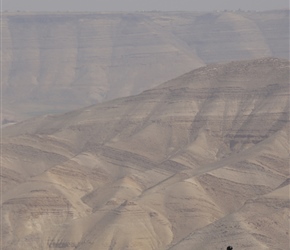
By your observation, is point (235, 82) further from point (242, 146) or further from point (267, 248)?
point (267, 248)

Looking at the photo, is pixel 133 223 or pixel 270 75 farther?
pixel 270 75

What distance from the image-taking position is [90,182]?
13325 cm

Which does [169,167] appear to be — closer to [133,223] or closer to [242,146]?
[242,146]

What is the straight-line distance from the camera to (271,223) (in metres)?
100

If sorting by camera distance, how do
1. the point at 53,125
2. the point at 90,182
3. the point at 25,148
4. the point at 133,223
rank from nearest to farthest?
the point at 133,223 < the point at 90,182 < the point at 25,148 < the point at 53,125

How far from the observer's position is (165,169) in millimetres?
133250

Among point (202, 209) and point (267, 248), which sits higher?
point (267, 248)

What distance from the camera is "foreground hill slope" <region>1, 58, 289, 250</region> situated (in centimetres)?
10806

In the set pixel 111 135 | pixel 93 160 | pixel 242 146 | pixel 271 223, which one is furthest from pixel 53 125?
pixel 271 223

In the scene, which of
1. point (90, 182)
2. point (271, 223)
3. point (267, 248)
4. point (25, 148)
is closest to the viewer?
point (267, 248)

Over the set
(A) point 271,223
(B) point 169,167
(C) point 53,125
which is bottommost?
(C) point 53,125

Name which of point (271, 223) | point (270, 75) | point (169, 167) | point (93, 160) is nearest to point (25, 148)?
point (93, 160)

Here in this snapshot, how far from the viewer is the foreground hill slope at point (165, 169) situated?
10806cm

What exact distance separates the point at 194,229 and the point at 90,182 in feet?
82.9
